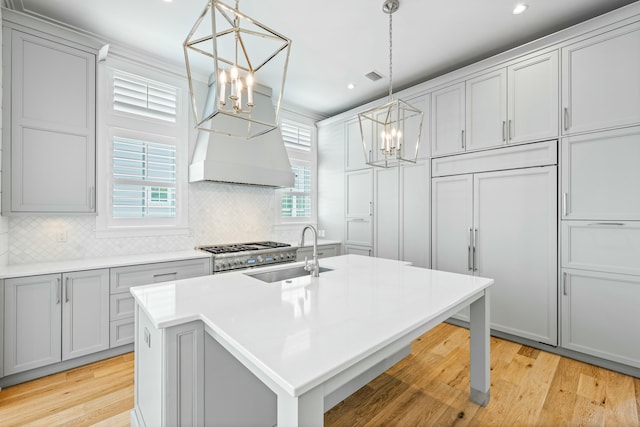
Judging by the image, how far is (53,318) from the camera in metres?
2.33

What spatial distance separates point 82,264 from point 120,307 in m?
0.48

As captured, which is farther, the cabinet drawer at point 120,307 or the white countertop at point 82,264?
the cabinet drawer at point 120,307

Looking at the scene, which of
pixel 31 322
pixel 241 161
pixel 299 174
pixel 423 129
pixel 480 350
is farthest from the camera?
Answer: pixel 299 174

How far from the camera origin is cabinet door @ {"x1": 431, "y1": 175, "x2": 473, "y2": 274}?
3.21 m

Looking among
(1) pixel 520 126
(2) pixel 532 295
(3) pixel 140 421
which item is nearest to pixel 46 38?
(3) pixel 140 421

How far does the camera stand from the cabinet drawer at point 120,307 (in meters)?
2.58

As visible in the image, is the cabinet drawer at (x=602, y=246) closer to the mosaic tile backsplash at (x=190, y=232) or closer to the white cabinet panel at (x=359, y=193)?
the white cabinet panel at (x=359, y=193)

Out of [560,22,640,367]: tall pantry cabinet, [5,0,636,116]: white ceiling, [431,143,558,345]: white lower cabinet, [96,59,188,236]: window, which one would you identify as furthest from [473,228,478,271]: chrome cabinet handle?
[96,59,188,236]: window

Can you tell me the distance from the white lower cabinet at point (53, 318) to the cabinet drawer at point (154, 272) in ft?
0.29

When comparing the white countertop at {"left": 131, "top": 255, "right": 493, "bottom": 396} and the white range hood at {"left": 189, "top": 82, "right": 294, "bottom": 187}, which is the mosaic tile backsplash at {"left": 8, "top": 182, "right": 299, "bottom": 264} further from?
the white countertop at {"left": 131, "top": 255, "right": 493, "bottom": 396}

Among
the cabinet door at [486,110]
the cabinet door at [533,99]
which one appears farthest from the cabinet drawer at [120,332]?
the cabinet door at [533,99]

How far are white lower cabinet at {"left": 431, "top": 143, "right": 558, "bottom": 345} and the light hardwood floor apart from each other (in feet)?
1.39

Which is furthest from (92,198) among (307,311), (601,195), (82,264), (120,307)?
(601,195)

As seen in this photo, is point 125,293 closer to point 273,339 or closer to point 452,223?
point 273,339
